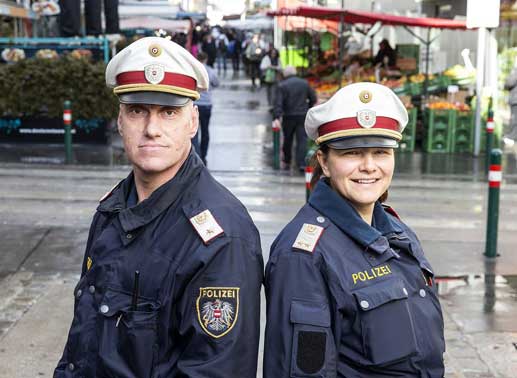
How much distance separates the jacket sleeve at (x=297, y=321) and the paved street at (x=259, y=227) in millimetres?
3544

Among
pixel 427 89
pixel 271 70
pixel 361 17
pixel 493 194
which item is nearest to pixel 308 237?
pixel 493 194

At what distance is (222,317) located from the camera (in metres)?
2.61

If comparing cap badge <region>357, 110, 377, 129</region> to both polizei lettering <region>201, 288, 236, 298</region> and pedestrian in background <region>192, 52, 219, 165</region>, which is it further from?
pedestrian in background <region>192, 52, 219, 165</region>

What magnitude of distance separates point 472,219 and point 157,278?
9211 mm

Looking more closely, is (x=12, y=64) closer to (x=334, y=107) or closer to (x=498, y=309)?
(x=498, y=309)

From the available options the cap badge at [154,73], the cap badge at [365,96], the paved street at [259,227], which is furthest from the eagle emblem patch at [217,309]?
the paved street at [259,227]

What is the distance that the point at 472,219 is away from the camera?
1139 centimetres

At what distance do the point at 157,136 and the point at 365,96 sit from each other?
715 mm

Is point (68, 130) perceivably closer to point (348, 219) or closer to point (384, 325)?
point (348, 219)

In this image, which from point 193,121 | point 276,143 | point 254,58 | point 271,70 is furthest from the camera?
point 254,58

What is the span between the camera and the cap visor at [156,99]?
9.28ft

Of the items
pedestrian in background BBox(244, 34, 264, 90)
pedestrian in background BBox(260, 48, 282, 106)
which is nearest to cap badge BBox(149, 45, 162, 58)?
pedestrian in background BBox(260, 48, 282, 106)

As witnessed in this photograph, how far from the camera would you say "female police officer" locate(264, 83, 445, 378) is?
108 inches

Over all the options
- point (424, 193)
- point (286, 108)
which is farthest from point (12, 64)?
point (424, 193)
